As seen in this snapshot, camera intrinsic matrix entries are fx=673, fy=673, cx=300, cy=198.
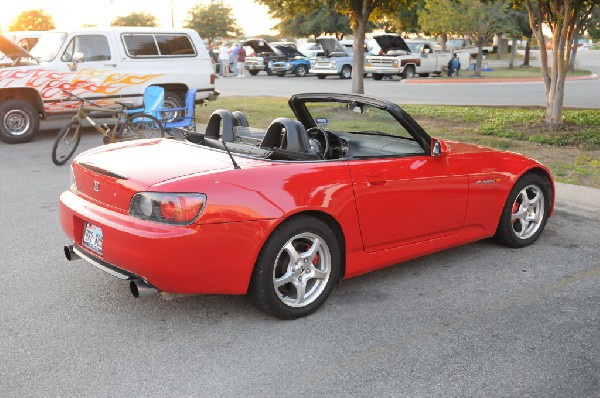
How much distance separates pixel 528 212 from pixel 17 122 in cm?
991

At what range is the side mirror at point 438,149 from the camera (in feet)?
16.4

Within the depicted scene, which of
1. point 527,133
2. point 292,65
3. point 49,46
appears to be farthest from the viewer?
point 292,65

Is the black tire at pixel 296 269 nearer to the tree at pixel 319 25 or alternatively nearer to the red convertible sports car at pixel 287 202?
the red convertible sports car at pixel 287 202

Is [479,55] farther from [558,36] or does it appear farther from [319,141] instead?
[319,141]

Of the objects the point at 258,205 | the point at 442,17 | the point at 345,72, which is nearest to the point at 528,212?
the point at 258,205

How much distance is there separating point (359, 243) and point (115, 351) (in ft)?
5.65

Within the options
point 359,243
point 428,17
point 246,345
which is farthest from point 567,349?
point 428,17

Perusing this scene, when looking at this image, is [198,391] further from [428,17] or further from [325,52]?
[428,17]

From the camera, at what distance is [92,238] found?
429 cm

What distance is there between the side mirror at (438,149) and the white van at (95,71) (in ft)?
30.1

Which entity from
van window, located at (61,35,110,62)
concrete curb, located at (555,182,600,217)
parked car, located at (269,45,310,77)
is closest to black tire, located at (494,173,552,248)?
concrete curb, located at (555,182,600,217)

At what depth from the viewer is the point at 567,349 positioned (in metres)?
3.86

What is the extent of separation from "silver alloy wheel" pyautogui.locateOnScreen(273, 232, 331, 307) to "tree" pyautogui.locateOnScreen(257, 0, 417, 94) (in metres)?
12.8

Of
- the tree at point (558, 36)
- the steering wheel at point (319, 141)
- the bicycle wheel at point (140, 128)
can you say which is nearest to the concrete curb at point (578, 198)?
the steering wheel at point (319, 141)
